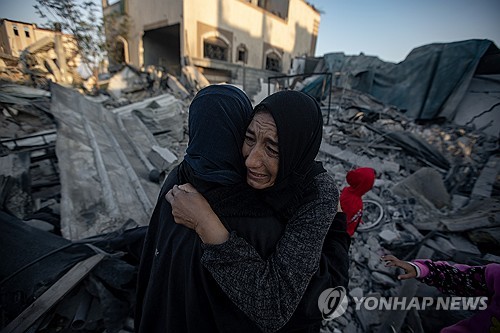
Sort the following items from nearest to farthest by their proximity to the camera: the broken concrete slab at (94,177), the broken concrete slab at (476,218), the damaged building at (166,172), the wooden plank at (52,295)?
the wooden plank at (52,295) < the damaged building at (166,172) < the broken concrete slab at (94,177) < the broken concrete slab at (476,218)

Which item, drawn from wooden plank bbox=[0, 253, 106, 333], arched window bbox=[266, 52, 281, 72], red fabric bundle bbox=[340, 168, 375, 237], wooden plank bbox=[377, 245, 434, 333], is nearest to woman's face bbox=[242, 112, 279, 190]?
wooden plank bbox=[0, 253, 106, 333]

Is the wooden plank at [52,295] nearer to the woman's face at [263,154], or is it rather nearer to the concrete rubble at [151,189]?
the concrete rubble at [151,189]

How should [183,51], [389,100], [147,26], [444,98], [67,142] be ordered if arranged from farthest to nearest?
1. [147,26]
2. [183,51]
3. [389,100]
4. [444,98]
5. [67,142]

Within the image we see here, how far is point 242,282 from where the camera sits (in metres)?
0.72

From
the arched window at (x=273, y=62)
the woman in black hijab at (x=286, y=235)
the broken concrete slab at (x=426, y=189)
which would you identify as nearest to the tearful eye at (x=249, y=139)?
the woman in black hijab at (x=286, y=235)

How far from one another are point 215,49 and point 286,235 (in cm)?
1549

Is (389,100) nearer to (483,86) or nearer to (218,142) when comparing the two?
(483,86)

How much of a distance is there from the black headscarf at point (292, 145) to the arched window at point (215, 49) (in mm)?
14368

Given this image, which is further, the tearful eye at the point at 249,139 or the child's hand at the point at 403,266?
the child's hand at the point at 403,266

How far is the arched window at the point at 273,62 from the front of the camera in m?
17.5

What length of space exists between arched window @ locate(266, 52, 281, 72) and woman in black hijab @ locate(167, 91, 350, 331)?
18402mm

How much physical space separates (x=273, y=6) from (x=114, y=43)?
11.7 m

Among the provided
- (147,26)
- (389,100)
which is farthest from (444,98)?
(147,26)

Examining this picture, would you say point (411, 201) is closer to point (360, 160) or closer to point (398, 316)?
point (360, 160)
